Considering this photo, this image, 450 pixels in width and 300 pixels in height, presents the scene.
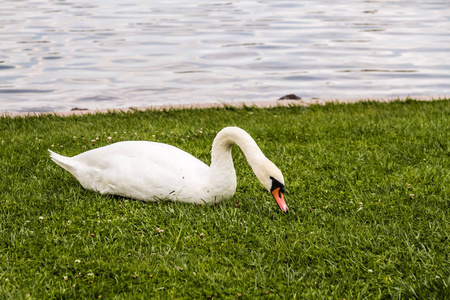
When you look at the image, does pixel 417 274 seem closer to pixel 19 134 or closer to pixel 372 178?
pixel 372 178

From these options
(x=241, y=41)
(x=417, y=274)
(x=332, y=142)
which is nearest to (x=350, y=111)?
(x=332, y=142)

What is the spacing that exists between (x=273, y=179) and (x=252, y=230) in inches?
15.5

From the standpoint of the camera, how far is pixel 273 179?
14.0ft

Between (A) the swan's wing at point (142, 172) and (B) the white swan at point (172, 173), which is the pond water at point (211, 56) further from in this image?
(B) the white swan at point (172, 173)

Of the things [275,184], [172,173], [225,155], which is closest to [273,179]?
[275,184]

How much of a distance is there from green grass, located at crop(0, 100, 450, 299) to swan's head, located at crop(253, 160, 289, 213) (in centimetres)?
20

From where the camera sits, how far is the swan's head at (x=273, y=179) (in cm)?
427

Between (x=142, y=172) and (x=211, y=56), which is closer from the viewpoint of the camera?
(x=142, y=172)

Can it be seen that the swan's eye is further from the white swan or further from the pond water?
the pond water

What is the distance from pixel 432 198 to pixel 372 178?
25.3 inches

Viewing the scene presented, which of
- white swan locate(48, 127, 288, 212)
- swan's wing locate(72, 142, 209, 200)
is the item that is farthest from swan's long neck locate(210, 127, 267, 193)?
swan's wing locate(72, 142, 209, 200)

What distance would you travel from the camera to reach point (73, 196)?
4910 mm

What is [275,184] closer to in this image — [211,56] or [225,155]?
[225,155]

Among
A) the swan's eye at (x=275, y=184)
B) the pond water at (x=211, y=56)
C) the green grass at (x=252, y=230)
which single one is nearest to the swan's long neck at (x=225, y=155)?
the green grass at (x=252, y=230)
